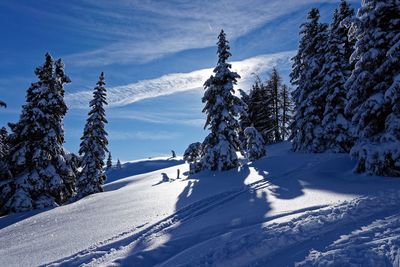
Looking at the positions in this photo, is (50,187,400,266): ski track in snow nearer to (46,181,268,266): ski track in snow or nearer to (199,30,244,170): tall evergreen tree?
(46,181,268,266): ski track in snow

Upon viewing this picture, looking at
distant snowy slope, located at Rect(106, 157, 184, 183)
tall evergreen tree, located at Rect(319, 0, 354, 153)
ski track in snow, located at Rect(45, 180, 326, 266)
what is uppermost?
tall evergreen tree, located at Rect(319, 0, 354, 153)

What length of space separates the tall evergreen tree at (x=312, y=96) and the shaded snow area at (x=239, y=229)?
1147cm

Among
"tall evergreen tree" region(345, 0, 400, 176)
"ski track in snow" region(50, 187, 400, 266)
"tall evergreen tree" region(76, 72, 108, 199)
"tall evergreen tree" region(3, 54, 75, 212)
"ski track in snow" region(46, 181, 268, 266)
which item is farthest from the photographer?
"tall evergreen tree" region(76, 72, 108, 199)

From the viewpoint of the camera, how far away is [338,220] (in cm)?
806

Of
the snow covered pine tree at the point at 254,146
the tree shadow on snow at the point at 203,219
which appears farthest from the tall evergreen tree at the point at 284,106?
the tree shadow on snow at the point at 203,219

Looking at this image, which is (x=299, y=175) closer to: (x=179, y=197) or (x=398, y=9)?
(x=179, y=197)

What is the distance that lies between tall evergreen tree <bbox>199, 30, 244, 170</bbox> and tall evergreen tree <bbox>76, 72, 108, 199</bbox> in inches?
442

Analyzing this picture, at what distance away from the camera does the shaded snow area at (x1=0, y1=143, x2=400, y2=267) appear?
668 cm

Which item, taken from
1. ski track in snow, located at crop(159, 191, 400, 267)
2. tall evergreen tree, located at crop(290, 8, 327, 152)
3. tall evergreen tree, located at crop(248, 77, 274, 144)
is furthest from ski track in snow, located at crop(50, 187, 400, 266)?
tall evergreen tree, located at crop(248, 77, 274, 144)

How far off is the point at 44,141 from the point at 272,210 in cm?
1916

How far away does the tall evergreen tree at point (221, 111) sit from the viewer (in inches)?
979

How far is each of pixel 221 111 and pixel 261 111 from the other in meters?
23.1

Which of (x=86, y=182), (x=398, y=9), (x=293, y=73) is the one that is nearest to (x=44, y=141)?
(x=86, y=182)

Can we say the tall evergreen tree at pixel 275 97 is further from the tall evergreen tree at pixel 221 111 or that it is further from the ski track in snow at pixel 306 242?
the ski track in snow at pixel 306 242
